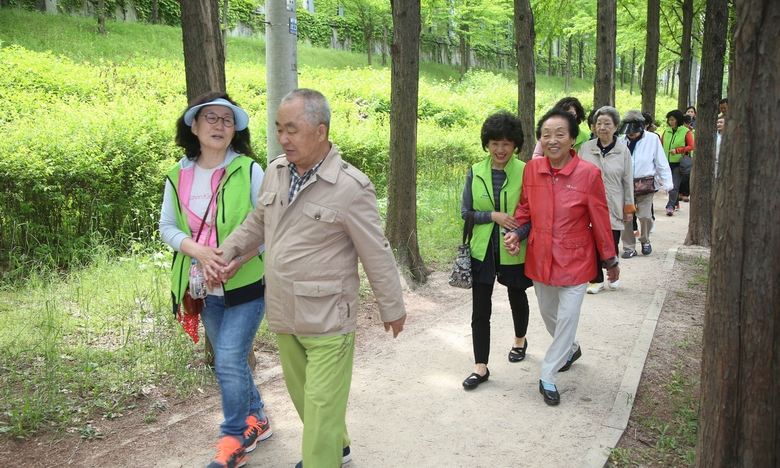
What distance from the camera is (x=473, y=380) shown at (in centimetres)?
504

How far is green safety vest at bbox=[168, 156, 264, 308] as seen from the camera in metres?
3.70

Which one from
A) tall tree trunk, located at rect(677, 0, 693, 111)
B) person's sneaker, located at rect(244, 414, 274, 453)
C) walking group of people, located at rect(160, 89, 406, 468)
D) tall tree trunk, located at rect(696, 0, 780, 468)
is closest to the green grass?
person's sneaker, located at rect(244, 414, 274, 453)

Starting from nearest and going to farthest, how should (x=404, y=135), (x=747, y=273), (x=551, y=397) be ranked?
(x=747, y=273) → (x=551, y=397) → (x=404, y=135)

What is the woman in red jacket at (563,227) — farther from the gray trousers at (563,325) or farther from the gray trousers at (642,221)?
the gray trousers at (642,221)

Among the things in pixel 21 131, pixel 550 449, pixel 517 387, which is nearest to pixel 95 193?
pixel 21 131

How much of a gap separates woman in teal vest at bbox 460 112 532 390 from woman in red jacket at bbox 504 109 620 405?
0.15 meters

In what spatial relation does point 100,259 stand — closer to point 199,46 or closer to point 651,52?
point 199,46

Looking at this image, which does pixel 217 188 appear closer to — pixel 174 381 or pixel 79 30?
pixel 174 381

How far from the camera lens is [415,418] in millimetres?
4574

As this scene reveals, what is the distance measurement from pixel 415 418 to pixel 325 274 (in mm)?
1750

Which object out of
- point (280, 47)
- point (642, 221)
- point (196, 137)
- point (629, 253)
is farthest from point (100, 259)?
point (642, 221)

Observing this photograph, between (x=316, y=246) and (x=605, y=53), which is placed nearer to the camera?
(x=316, y=246)

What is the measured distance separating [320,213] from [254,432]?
160 centimetres

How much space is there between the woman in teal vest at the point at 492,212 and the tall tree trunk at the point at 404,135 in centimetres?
294
